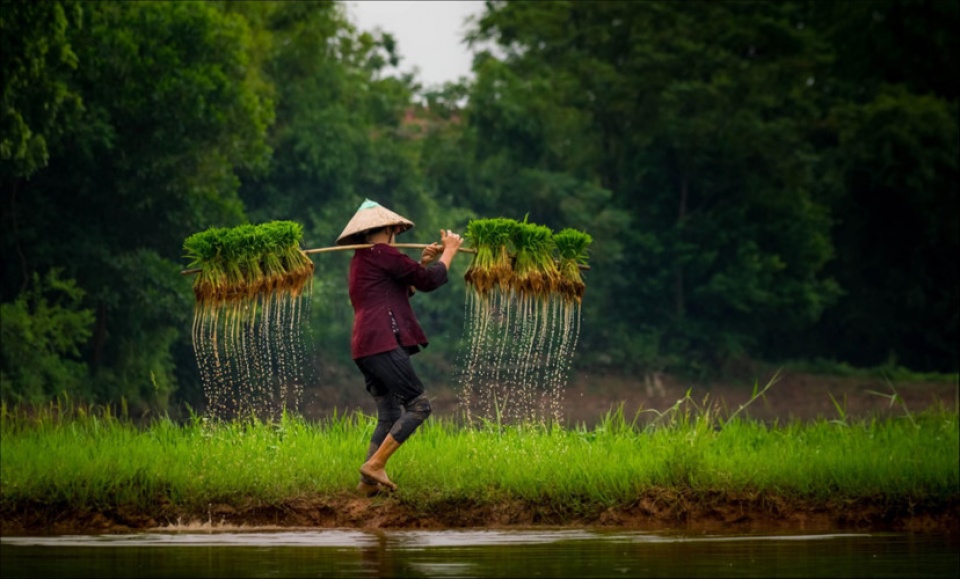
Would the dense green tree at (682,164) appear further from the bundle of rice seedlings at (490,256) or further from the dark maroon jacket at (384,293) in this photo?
the dark maroon jacket at (384,293)

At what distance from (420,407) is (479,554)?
214cm

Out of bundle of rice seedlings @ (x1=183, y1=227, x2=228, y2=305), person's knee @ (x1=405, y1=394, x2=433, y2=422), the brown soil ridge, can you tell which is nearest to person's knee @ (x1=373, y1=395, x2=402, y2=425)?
person's knee @ (x1=405, y1=394, x2=433, y2=422)

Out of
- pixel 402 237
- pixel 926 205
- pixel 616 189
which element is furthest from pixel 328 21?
pixel 926 205

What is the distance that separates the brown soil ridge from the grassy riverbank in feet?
0.05

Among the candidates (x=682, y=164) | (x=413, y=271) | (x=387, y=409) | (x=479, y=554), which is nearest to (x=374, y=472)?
(x=387, y=409)

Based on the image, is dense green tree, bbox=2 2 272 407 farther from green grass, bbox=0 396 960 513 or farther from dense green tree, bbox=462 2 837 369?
green grass, bbox=0 396 960 513

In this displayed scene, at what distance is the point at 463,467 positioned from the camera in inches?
496

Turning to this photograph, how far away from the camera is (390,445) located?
11945mm

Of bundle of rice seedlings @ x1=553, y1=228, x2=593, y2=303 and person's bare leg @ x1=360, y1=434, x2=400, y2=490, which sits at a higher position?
bundle of rice seedlings @ x1=553, y1=228, x2=593, y2=303

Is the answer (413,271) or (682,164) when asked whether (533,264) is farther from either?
(682,164)

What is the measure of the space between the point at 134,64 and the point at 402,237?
1507cm

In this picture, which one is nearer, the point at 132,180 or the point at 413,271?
the point at 413,271

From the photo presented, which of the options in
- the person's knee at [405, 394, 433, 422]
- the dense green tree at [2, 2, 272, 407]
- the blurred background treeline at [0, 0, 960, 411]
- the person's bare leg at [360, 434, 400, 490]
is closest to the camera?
the person's bare leg at [360, 434, 400, 490]

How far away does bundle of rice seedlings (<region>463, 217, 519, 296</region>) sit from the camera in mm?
12961
